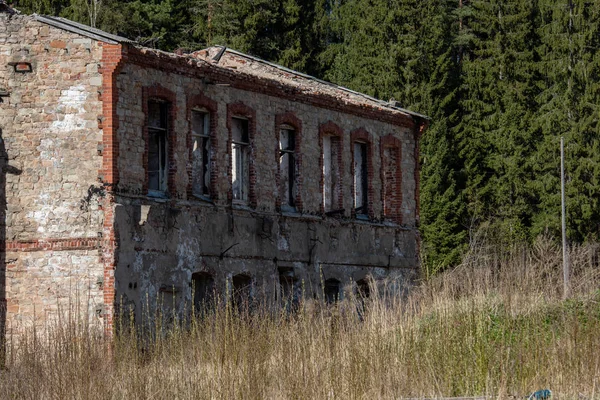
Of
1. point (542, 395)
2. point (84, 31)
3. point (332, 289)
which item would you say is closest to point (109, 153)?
point (84, 31)

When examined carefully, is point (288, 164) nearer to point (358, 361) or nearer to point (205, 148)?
point (205, 148)

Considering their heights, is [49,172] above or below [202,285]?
above

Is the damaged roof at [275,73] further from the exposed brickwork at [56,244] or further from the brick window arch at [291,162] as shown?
the exposed brickwork at [56,244]

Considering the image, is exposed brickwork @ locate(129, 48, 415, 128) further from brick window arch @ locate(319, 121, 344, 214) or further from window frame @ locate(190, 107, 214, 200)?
window frame @ locate(190, 107, 214, 200)

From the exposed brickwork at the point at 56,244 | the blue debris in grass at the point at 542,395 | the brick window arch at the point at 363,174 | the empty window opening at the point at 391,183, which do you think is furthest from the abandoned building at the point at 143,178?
the blue debris in grass at the point at 542,395

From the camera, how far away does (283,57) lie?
47.1m

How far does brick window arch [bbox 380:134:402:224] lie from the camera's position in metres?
30.0

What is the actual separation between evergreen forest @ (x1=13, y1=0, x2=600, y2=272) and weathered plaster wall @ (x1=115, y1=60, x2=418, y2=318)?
13.5 m

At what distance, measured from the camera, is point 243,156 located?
Answer: 25.3 meters

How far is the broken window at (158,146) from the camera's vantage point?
75.0ft

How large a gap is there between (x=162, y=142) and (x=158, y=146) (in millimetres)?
116

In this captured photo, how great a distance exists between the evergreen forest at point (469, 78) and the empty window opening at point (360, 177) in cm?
1379

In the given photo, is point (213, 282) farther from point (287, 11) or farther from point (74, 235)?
point (287, 11)

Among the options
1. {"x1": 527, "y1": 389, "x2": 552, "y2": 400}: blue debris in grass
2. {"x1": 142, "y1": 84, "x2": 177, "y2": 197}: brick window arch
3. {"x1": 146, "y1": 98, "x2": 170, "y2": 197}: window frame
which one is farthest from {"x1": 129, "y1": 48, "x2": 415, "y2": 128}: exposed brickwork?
{"x1": 527, "y1": 389, "x2": 552, "y2": 400}: blue debris in grass
